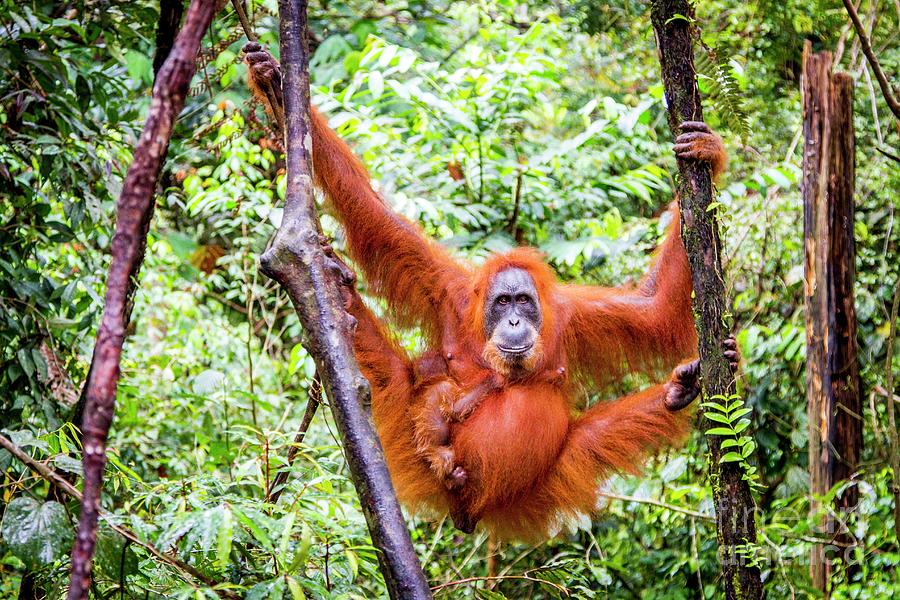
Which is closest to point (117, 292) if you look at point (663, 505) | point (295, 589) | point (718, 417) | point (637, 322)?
point (295, 589)

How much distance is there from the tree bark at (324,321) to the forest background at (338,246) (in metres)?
0.32

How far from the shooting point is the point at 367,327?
11.9 feet

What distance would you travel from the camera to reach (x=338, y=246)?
13.5ft

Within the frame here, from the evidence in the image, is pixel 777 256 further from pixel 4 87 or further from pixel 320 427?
pixel 4 87

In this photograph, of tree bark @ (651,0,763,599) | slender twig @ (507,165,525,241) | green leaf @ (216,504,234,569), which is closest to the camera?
green leaf @ (216,504,234,569)

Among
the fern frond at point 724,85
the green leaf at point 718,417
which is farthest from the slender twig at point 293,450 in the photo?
the fern frond at point 724,85

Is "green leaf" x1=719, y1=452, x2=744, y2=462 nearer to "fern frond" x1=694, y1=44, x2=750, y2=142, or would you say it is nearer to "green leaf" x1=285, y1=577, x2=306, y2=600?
"fern frond" x1=694, y1=44, x2=750, y2=142

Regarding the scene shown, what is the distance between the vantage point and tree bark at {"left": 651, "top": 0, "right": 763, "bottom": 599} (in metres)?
2.59

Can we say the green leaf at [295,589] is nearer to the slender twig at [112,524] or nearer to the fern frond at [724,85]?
the slender twig at [112,524]

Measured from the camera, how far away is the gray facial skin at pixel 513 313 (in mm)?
3646

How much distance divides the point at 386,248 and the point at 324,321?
1.81 meters

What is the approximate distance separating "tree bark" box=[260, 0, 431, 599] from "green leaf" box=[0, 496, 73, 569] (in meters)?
0.76

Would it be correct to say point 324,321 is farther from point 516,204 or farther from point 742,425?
point 516,204

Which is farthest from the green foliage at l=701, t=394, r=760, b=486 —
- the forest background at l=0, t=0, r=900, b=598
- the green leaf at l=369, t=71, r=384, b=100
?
the green leaf at l=369, t=71, r=384, b=100
